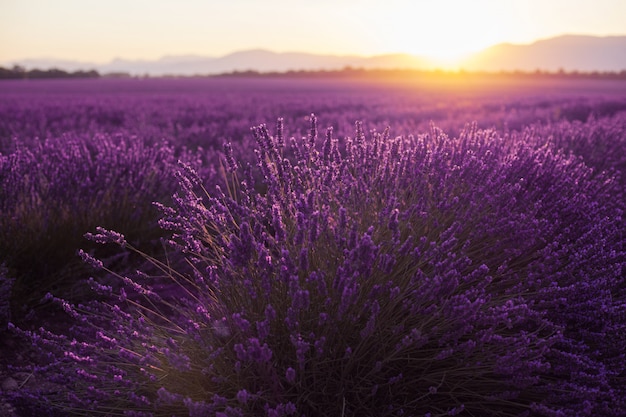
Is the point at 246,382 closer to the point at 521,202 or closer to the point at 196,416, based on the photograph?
the point at 196,416

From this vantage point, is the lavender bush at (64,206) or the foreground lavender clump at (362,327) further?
the lavender bush at (64,206)

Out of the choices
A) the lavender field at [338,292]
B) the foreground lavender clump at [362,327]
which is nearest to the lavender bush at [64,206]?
the lavender field at [338,292]

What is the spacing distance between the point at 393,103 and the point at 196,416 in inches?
495

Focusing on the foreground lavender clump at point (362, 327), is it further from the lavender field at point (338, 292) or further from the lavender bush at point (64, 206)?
the lavender bush at point (64, 206)

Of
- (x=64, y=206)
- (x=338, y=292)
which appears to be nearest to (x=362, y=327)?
(x=338, y=292)

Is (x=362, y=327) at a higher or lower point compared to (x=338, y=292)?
A: lower

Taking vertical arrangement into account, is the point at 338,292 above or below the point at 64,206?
above

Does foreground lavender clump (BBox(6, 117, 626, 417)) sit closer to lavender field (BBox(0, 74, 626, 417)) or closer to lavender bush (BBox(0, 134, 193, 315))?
lavender field (BBox(0, 74, 626, 417))

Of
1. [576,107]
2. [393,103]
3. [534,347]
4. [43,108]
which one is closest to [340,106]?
[393,103]

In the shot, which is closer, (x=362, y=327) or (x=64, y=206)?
(x=362, y=327)

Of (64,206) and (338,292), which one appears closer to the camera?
(338,292)

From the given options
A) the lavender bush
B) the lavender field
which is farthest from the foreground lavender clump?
the lavender bush

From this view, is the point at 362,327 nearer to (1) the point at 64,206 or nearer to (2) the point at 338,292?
(2) the point at 338,292

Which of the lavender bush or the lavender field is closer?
the lavender field
